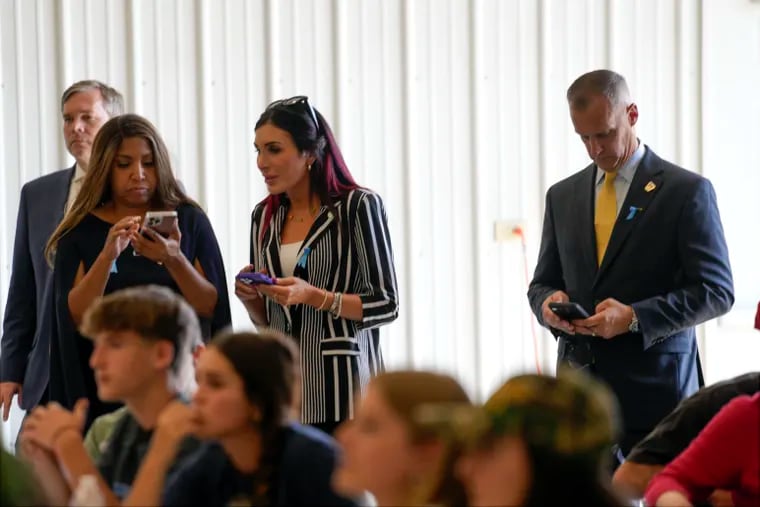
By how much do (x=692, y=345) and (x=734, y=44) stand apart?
207 cm

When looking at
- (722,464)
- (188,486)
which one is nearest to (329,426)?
(188,486)

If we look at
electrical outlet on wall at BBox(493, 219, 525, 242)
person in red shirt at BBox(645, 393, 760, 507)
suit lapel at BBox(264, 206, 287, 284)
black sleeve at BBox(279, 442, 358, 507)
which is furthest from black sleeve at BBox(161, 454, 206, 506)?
electrical outlet on wall at BBox(493, 219, 525, 242)

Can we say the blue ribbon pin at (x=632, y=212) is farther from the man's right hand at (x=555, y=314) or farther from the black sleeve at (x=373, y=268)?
the black sleeve at (x=373, y=268)

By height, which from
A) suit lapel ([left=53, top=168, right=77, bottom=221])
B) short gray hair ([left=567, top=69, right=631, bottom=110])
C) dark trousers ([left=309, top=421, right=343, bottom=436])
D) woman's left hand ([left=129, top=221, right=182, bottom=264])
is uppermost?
short gray hair ([left=567, top=69, right=631, bottom=110])

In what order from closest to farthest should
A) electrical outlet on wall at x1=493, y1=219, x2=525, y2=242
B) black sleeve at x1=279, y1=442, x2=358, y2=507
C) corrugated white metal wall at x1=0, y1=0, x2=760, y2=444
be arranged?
black sleeve at x1=279, y1=442, x2=358, y2=507 → corrugated white metal wall at x1=0, y1=0, x2=760, y2=444 → electrical outlet on wall at x1=493, y1=219, x2=525, y2=242

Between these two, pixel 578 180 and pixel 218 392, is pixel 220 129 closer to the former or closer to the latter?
pixel 578 180

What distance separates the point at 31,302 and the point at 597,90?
188cm

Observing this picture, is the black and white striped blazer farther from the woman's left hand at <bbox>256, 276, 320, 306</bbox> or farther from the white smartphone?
the white smartphone

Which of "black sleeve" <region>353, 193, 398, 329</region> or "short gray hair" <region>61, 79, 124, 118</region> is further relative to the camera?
"short gray hair" <region>61, 79, 124, 118</region>

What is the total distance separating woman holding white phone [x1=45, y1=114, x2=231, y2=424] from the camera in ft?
11.7

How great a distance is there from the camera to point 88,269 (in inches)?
144

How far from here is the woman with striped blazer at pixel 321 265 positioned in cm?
355

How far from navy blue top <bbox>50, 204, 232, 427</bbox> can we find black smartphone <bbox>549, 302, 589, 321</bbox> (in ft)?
3.10

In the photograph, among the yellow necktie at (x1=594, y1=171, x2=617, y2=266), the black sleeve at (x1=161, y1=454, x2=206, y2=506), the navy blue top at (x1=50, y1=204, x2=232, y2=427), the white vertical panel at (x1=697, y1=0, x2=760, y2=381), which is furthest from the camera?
the white vertical panel at (x1=697, y1=0, x2=760, y2=381)
